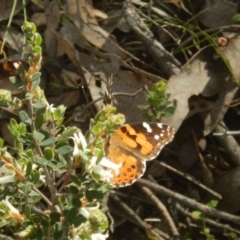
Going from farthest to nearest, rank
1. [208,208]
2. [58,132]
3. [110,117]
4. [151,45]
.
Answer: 1. [151,45]
2. [208,208]
3. [58,132]
4. [110,117]

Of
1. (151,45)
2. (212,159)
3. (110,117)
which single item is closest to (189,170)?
(212,159)

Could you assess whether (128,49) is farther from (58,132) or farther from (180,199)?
(58,132)

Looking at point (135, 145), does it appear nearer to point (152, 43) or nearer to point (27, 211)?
point (27, 211)

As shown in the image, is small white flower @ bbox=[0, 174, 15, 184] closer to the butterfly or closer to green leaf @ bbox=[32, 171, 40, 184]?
green leaf @ bbox=[32, 171, 40, 184]

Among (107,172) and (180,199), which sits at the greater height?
(107,172)

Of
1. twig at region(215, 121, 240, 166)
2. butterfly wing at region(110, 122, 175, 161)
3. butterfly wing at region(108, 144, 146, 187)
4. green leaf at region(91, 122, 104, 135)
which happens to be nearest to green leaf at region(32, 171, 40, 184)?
green leaf at region(91, 122, 104, 135)

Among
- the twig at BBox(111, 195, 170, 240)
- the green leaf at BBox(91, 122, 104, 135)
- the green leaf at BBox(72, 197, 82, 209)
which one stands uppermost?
the green leaf at BBox(91, 122, 104, 135)

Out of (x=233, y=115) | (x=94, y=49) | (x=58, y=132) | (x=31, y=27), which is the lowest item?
(x=233, y=115)
